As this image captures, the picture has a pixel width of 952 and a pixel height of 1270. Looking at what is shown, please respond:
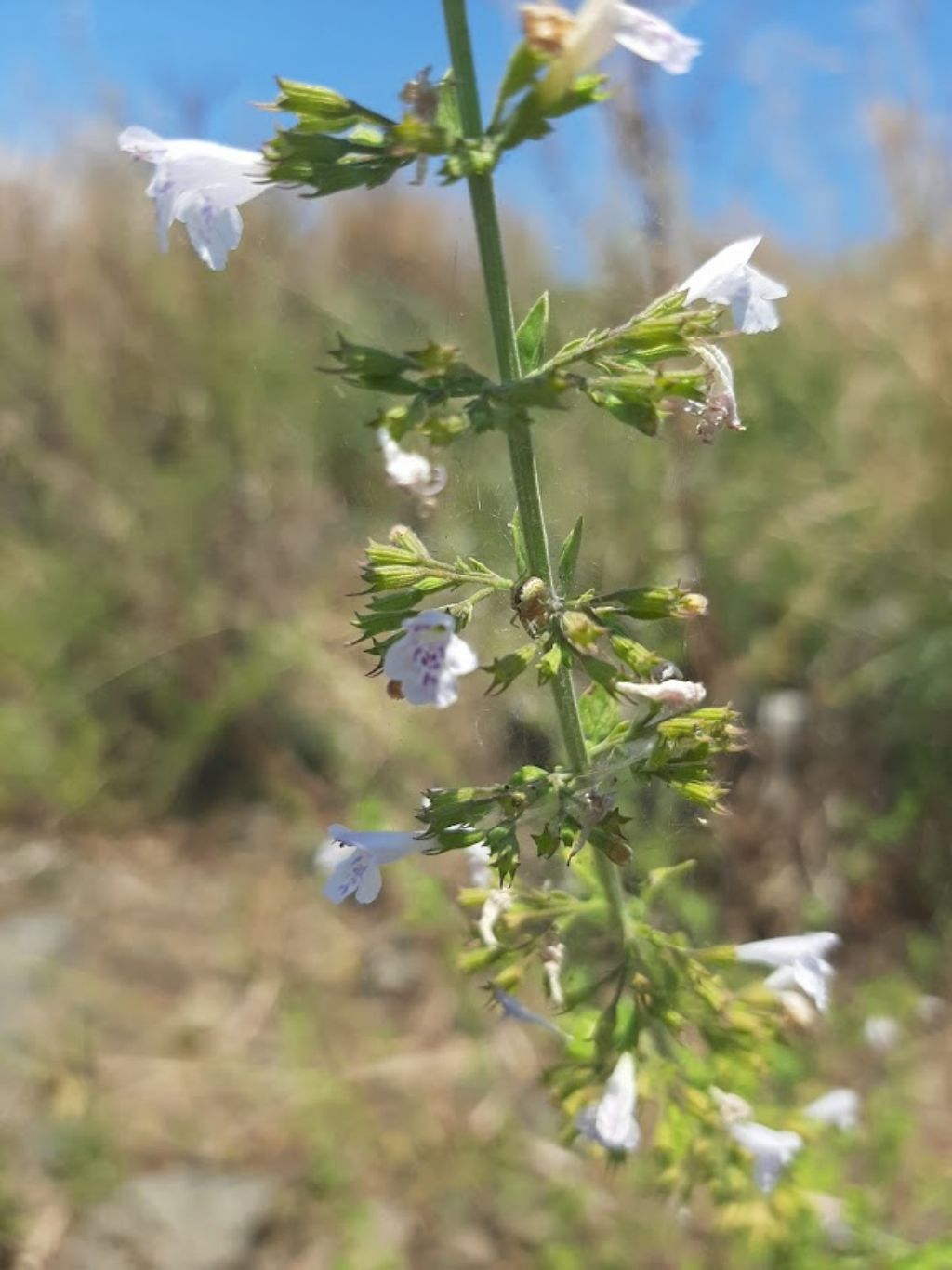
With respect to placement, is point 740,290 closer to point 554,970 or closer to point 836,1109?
point 554,970

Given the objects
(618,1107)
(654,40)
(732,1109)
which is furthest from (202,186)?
(732,1109)

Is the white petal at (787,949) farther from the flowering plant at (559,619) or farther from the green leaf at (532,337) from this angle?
the green leaf at (532,337)

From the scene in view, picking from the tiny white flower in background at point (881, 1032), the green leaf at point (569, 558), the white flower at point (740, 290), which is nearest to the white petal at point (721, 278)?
the white flower at point (740, 290)

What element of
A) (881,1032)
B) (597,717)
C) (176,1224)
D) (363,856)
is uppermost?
(597,717)

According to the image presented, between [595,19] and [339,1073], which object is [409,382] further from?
[339,1073]

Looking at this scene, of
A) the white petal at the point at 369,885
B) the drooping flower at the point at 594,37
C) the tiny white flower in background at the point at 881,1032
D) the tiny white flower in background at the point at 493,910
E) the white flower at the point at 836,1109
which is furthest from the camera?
the tiny white flower in background at the point at 881,1032

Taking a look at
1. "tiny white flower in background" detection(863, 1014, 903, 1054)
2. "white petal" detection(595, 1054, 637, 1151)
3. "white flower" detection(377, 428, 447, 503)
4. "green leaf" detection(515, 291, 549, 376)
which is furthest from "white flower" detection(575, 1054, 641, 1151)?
"tiny white flower in background" detection(863, 1014, 903, 1054)

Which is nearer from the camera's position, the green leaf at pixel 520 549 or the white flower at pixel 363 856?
the green leaf at pixel 520 549

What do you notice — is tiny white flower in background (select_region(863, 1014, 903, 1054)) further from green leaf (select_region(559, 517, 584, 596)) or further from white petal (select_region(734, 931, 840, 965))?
green leaf (select_region(559, 517, 584, 596))
